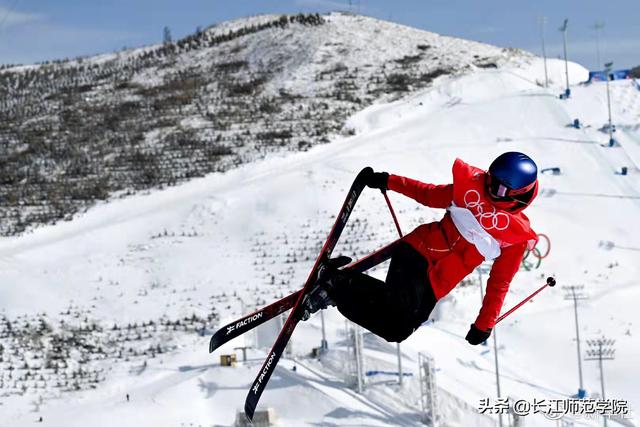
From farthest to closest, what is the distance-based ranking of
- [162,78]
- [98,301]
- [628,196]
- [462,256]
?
1. [162,78]
2. [628,196]
3. [98,301]
4. [462,256]

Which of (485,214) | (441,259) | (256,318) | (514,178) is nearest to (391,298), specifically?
(441,259)

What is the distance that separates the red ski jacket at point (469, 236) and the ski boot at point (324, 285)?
0.71 m

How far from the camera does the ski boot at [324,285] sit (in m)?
7.48

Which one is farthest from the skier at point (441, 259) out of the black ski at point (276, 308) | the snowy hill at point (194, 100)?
the snowy hill at point (194, 100)

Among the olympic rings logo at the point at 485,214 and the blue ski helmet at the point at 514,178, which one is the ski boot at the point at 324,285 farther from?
the blue ski helmet at the point at 514,178

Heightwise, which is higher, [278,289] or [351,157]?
[351,157]

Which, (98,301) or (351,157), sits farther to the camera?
(351,157)

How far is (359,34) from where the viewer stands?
2904 inches

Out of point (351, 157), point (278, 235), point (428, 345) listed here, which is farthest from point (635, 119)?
point (428, 345)

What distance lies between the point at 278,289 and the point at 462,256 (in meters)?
21.8

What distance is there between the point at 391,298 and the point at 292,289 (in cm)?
2150

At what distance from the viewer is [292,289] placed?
1128 inches

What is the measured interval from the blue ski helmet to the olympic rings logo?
17 cm

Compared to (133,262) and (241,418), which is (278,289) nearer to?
(133,262)
